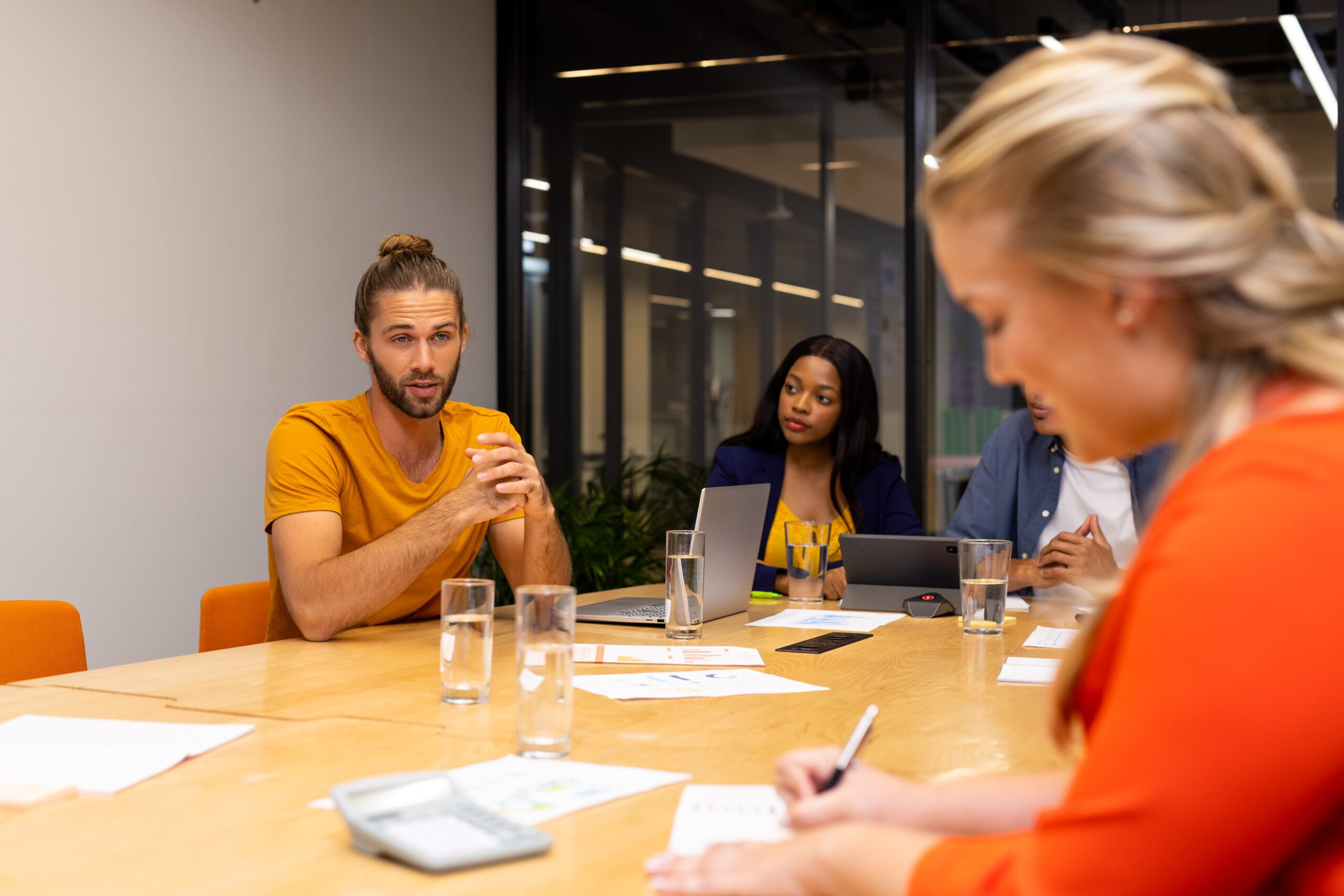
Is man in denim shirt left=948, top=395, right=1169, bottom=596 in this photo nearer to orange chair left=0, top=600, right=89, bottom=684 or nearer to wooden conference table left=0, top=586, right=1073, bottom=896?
wooden conference table left=0, top=586, right=1073, bottom=896

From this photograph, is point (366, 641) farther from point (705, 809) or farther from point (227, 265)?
point (227, 265)

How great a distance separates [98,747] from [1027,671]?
1357 millimetres

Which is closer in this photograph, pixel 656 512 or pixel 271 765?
pixel 271 765

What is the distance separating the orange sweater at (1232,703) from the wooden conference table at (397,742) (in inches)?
17.5

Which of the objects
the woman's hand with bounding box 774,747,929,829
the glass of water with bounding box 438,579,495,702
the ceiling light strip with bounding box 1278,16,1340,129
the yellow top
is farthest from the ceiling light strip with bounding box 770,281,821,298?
the woman's hand with bounding box 774,747,929,829

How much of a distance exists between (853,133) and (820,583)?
2364mm

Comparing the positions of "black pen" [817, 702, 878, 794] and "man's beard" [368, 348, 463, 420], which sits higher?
"man's beard" [368, 348, 463, 420]

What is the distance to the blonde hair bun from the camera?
2.73 metres

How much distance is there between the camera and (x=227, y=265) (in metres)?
3.78

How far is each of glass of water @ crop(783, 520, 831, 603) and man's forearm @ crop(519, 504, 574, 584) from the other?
55 centimetres

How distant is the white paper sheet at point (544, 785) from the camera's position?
3.71ft

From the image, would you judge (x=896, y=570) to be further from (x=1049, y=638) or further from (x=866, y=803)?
(x=866, y=803)

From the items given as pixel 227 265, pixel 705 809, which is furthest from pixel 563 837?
pixel 227 265

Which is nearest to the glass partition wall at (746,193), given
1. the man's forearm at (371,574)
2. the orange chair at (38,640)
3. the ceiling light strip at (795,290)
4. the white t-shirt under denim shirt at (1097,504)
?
the ceiling light strip at (795,290)
